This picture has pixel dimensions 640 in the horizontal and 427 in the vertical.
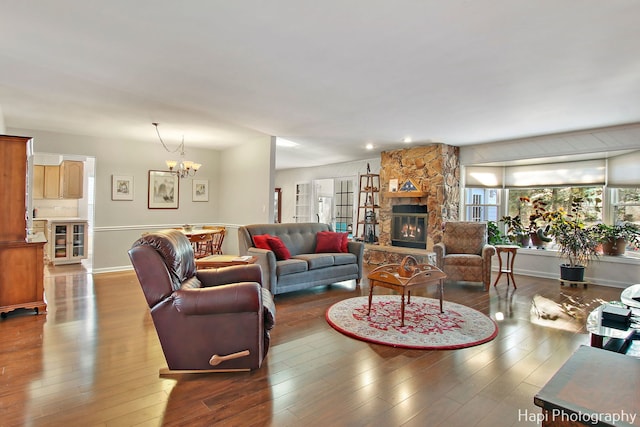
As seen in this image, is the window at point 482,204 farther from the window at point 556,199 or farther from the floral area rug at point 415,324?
the floral area rug at point 415,324

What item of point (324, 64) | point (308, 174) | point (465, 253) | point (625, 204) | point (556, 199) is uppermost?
point (324, 64)

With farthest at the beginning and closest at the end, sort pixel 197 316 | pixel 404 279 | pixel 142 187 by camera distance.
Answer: pixel 142 187 → pixel 404 279 → pixel 197 316

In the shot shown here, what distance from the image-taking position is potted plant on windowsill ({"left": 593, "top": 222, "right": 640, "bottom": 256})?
5301 mm

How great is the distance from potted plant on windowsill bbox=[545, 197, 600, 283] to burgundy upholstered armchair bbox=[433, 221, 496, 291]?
1.24 meters

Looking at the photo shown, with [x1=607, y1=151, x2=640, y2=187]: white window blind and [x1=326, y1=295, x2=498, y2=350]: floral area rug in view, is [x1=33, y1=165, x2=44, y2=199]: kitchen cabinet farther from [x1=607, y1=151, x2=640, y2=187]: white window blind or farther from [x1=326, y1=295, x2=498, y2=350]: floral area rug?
[x1=607, y1=151, x2=640, y2=187]: white window blind

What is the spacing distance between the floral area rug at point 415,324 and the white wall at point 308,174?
482cm

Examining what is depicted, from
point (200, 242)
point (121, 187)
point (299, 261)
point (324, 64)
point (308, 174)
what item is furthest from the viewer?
point (308, 174)

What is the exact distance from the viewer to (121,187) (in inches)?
264

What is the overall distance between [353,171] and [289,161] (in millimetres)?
1749

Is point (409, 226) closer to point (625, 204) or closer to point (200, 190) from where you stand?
point (625, 204)

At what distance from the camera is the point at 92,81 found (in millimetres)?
3650

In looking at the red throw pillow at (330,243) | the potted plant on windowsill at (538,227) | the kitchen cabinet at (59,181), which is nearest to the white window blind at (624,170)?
the potted plant on windowsill at (538,227)

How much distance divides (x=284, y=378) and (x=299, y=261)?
2307 millimetres

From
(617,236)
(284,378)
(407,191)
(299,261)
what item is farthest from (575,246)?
(284,378)
